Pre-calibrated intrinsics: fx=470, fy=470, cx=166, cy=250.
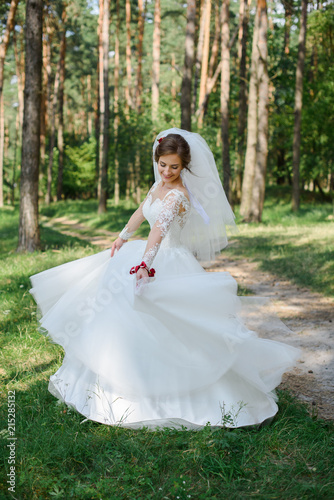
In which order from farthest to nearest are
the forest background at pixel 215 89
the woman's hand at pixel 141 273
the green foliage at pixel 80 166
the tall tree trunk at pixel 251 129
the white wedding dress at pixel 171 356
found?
the green foliage at pixel 80 166 → the tall tree trunk at pixel 251 129 → the forest background at pixel 215 89 → the woman's hand at pixel 141 273 → the white wedding dress at pixel 171 356

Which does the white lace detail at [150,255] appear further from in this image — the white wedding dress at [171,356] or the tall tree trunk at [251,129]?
the tall tree trunk at [251,129]

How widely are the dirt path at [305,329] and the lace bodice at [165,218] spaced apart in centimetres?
131

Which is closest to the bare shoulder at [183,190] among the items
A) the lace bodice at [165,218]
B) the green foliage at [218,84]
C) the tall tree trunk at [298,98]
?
the lace bodice at [165,218]

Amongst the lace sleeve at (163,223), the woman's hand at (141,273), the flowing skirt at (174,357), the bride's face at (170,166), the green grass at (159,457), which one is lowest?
the green grass at (159,457)

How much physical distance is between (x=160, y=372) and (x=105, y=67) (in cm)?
2305

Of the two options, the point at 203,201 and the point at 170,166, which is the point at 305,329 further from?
the point at 170,166

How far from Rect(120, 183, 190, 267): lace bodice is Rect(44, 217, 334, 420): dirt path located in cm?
131

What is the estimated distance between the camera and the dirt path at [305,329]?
416cm

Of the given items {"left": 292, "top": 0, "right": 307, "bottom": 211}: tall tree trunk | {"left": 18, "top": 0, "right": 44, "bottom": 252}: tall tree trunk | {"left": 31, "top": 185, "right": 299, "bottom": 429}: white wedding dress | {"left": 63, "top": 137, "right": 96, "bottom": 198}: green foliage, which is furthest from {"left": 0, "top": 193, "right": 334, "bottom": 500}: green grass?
{"left": 63, "top": 137, "right": 96, "bottom": 198}: green foliage

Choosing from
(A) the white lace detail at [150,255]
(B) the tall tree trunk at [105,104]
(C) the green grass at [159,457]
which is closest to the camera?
(C) the green grass at [159,457]

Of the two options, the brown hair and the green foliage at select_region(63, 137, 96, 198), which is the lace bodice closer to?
the brown hair

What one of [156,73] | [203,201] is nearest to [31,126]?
[203,201]

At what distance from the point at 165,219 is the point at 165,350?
105 centimetres

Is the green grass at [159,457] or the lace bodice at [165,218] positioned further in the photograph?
the lace bodice at [165,218]
